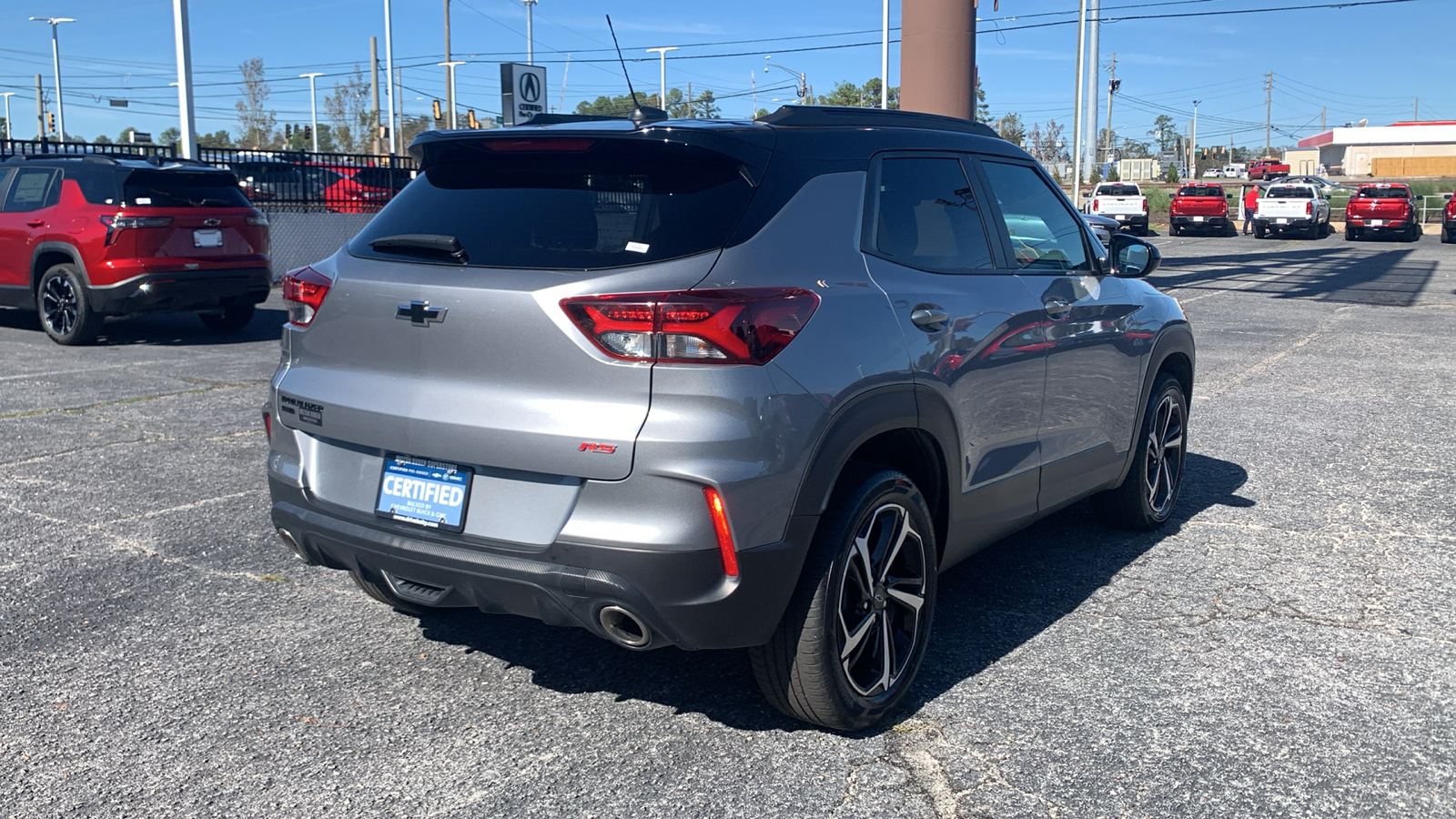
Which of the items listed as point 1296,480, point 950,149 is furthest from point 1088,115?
point 950,149

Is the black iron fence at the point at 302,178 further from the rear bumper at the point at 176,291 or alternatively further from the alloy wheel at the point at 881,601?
the alloy wheel at the point at 881,601

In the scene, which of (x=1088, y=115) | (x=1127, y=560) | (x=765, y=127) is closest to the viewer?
(x=765, y=127)

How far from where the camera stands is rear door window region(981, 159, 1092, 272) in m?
4.56

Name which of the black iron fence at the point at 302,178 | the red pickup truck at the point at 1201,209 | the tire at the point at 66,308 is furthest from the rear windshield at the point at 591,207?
the red pickup truck at the point at 1201,209

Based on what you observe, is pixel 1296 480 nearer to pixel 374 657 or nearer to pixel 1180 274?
pixel 374 657

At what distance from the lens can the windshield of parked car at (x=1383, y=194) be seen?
41.3m

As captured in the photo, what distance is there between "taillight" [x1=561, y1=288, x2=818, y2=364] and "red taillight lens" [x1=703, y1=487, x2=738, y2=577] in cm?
33

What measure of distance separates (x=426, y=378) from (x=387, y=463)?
0.28 meters

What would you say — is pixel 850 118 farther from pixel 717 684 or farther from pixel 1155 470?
pixel 1155 470

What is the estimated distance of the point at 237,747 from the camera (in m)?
3.43

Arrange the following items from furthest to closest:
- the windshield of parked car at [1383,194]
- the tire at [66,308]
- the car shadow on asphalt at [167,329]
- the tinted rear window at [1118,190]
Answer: the tinted rear window at [1118,190], the windshield of parked car at [1383,194], the car shadow on asphalt at [167,329], the tire at [66,308]

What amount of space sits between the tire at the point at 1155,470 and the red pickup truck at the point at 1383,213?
40.2 metres

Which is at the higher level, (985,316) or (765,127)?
(765,127)

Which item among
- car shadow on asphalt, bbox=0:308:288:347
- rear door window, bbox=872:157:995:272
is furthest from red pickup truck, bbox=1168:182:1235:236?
rear door window, bbox=872:157:995:272
